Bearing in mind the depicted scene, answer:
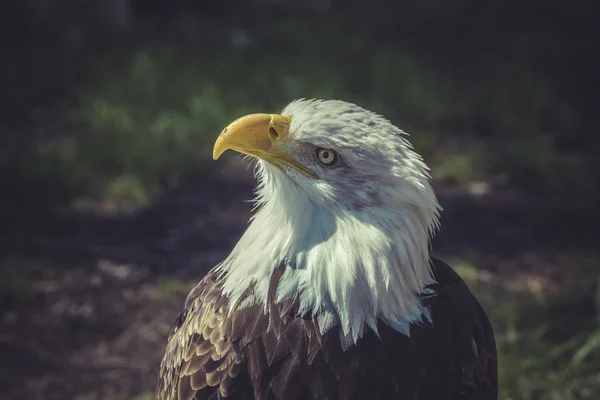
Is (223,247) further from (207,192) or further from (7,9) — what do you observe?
(7,9)

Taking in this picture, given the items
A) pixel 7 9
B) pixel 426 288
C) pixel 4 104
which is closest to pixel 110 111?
pixel 4 104

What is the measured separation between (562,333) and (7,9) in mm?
6114

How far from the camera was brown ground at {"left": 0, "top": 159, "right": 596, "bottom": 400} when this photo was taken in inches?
181

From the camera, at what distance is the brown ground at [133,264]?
4.59 m

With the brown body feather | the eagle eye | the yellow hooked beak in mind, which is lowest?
the brown body feather

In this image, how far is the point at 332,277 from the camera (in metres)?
2.78

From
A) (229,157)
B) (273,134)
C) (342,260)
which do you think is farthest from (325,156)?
(229,157)

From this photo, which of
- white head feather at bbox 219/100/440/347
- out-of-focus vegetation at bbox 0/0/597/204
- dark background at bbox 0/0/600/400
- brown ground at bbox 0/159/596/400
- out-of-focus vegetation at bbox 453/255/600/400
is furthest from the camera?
out-of-focus vegetation at bbox 0/0/597/204

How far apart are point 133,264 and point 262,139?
2742 millimetres

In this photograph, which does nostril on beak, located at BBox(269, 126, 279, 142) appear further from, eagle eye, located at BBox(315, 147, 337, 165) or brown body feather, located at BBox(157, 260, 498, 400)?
brown body feather, located at BBox(157, 260, 498, 400)

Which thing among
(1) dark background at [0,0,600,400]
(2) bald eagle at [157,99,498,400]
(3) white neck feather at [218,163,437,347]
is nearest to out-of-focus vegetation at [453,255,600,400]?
(1) dark background at [0,0,600,400]

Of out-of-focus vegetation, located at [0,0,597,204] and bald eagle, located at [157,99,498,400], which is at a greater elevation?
out-of-focus vegetation, located at [0,0,597,204]

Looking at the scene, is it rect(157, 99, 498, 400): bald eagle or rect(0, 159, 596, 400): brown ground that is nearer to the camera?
rect(157, 99, 498, 400): bald eagle

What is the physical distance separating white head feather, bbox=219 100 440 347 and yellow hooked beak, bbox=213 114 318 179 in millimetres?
28
